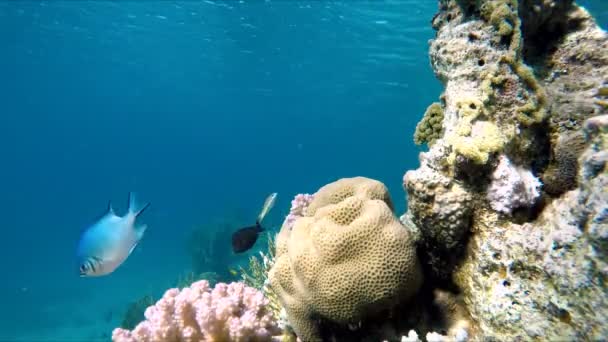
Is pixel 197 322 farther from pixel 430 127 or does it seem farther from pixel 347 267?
pixel 430 127

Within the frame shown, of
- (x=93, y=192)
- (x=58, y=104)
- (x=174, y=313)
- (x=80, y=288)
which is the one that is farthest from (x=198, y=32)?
(x=93, y=192)

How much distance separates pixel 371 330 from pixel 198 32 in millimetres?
29864

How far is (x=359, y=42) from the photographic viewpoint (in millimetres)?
27875

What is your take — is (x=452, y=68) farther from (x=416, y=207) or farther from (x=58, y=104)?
(x=58, y=104)

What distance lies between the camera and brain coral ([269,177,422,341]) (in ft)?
7.45

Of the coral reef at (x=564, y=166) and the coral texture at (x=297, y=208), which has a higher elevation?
the coral reef at (x=564, y=166)

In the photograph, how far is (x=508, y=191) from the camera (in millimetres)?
2352

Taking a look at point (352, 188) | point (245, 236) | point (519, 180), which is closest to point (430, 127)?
point (352, 188)

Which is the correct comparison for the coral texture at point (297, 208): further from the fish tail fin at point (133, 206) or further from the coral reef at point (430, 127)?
the fish tail fin at point (133, 206)

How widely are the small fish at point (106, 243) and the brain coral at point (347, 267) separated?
6.79 ft

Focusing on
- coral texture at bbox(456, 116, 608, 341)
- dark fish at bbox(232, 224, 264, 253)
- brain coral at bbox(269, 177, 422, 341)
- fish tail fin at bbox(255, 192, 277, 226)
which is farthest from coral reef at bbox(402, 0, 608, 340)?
dark fish at bbox(232, 224, 264, 253)

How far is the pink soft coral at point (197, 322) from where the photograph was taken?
88.7 inches

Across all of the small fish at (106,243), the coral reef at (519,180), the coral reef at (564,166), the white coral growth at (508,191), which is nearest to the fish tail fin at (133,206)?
the small fish at (106,243)

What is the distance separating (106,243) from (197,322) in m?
A: 1.98
